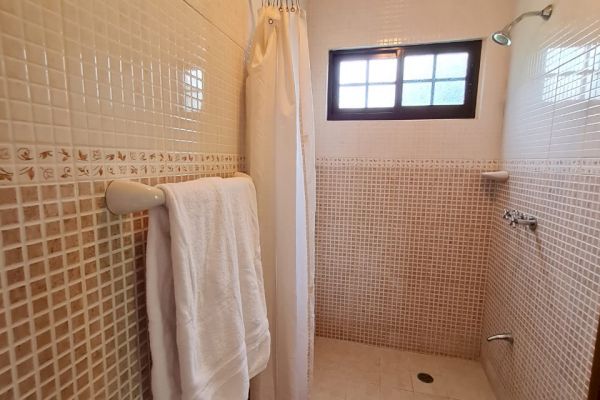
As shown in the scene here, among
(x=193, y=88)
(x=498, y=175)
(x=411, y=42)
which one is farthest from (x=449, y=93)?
(x=193, y=88)


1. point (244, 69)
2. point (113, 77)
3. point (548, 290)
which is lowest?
point (548, 290)

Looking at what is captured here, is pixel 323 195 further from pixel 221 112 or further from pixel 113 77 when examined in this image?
pixel 113 77

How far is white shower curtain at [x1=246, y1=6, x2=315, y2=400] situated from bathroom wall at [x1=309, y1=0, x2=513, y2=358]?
763 mm

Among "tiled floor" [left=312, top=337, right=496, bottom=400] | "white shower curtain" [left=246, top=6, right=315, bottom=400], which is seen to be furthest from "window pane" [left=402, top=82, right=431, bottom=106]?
"tiled floor" [left=312, top=337, right=496, bottom=400]

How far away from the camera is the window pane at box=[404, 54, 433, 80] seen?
1.89m

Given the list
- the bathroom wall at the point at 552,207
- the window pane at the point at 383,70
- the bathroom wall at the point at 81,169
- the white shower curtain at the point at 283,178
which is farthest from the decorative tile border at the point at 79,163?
the window pane at the point at 383,70

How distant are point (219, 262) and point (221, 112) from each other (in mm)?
556

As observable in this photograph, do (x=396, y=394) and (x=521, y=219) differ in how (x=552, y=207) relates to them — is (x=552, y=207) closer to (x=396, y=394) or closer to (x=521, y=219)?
(x=521, y=219)

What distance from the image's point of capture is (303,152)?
128 cm

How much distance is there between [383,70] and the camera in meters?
1.98

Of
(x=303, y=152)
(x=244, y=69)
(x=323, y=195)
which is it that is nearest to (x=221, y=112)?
(x=244, y=69)

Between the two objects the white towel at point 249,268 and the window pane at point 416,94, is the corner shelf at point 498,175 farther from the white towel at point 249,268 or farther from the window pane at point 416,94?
the white towel at point 249,268

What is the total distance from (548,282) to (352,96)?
1527 mm

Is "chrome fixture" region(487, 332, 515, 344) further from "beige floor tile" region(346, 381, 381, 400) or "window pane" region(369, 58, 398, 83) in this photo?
"window pane" region(369, 58, 398, 83)
